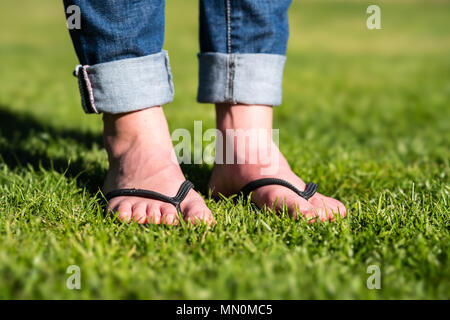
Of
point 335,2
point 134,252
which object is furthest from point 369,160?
point 335,2

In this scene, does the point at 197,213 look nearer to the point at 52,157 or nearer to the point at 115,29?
the point at 115,29

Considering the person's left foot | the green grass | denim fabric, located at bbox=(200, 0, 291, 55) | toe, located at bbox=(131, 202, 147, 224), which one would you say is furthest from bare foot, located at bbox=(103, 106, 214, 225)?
denim fabric, located at bbox=(200, 0, 291, 55)

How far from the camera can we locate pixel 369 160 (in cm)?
250

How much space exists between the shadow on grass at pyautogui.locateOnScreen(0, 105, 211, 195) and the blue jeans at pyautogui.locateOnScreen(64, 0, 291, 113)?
0.43 metres

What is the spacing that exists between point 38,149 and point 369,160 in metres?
1.89

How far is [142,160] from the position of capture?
1.63m

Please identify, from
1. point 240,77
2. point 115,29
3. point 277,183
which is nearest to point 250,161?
point 277,183

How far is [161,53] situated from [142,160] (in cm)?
40

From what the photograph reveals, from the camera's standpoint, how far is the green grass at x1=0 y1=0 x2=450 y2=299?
1.07 m

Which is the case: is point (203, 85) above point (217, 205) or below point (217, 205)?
above

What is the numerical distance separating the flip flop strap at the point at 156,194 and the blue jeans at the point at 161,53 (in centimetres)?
30

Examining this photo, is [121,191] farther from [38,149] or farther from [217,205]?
[38,149]

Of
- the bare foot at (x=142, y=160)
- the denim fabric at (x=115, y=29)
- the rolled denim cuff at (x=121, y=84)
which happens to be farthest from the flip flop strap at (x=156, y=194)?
the denim fabric at (x=115, y=29)

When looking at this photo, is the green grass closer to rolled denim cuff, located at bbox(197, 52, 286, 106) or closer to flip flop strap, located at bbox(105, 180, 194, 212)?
flip flop strap, located at bbox(105, 180, 194, 212)
